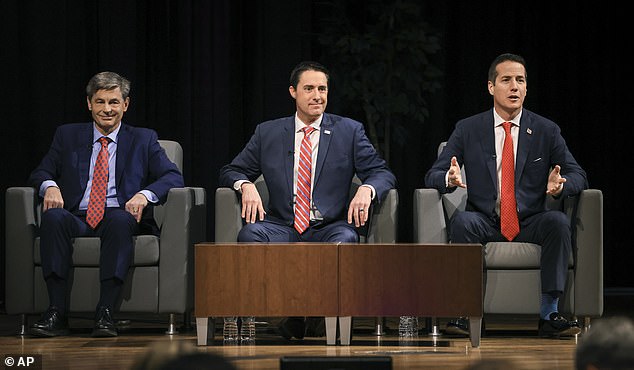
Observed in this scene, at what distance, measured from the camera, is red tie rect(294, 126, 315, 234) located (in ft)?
14.4

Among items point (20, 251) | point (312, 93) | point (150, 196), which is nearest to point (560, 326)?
point (312, 93)

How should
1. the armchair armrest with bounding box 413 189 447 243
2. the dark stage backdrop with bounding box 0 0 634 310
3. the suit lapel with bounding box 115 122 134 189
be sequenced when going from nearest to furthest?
the armchair armrest with bounding box 413 189 447 243, the suit lapel with bounding box 115 122 134 189, the dark stage backdrop with bounding box 0 0 634 310

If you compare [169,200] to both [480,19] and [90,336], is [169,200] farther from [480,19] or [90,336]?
[480,19]

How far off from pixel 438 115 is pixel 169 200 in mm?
2493

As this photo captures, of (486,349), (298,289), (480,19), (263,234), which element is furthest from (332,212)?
(480,19)

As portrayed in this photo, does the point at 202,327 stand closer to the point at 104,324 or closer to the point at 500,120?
the point at 104,324

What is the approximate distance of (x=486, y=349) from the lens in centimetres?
381

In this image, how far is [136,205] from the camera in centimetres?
439

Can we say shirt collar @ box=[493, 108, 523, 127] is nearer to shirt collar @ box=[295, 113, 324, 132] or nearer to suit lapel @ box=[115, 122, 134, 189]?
shirt collar @ box=[295, 113, 324, 132]

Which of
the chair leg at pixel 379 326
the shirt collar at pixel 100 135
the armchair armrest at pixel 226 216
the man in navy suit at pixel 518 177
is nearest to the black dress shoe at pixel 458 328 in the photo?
the man in navy suit at pixel 518 177

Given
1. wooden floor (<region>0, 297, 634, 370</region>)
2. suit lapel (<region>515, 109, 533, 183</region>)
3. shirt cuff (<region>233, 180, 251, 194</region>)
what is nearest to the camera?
wooden floor (<region>0, 297, 634, 370</region>)

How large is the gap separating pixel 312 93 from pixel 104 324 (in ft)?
4.38

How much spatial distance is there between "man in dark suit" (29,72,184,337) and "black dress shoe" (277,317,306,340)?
2.35ft

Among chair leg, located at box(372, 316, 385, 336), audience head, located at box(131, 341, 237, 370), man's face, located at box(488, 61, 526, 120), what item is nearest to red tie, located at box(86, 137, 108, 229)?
chair leg, located at box(372, 316, 385, 336)
